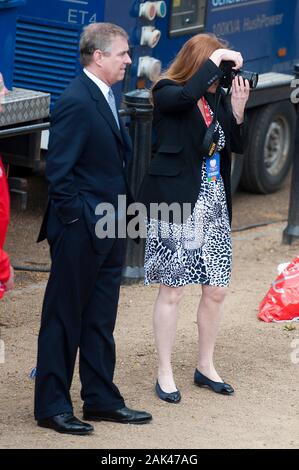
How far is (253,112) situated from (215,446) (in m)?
5.51

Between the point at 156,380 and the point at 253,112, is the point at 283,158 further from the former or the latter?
the point at 156,380

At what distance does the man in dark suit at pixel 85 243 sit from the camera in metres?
4.46

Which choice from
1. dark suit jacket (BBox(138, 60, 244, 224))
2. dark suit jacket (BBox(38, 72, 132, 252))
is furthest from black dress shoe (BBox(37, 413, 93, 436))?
dark suit jacket (BBox(138, 60, 244, 224))

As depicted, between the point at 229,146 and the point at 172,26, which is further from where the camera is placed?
the point at 172,26

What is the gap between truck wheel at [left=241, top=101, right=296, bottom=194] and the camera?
9.80 m

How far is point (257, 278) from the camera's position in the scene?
24.2 ft

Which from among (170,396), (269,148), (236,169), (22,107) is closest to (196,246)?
(170,396)

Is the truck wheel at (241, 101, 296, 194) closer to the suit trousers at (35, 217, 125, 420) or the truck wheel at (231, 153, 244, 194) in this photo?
the truck wheel at (231, 153, 244, 194)

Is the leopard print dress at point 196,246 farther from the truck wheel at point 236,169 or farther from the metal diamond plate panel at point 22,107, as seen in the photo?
the truck wheel at point 236,169

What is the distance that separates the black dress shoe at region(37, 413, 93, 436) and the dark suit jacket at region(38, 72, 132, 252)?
73 centimetres
